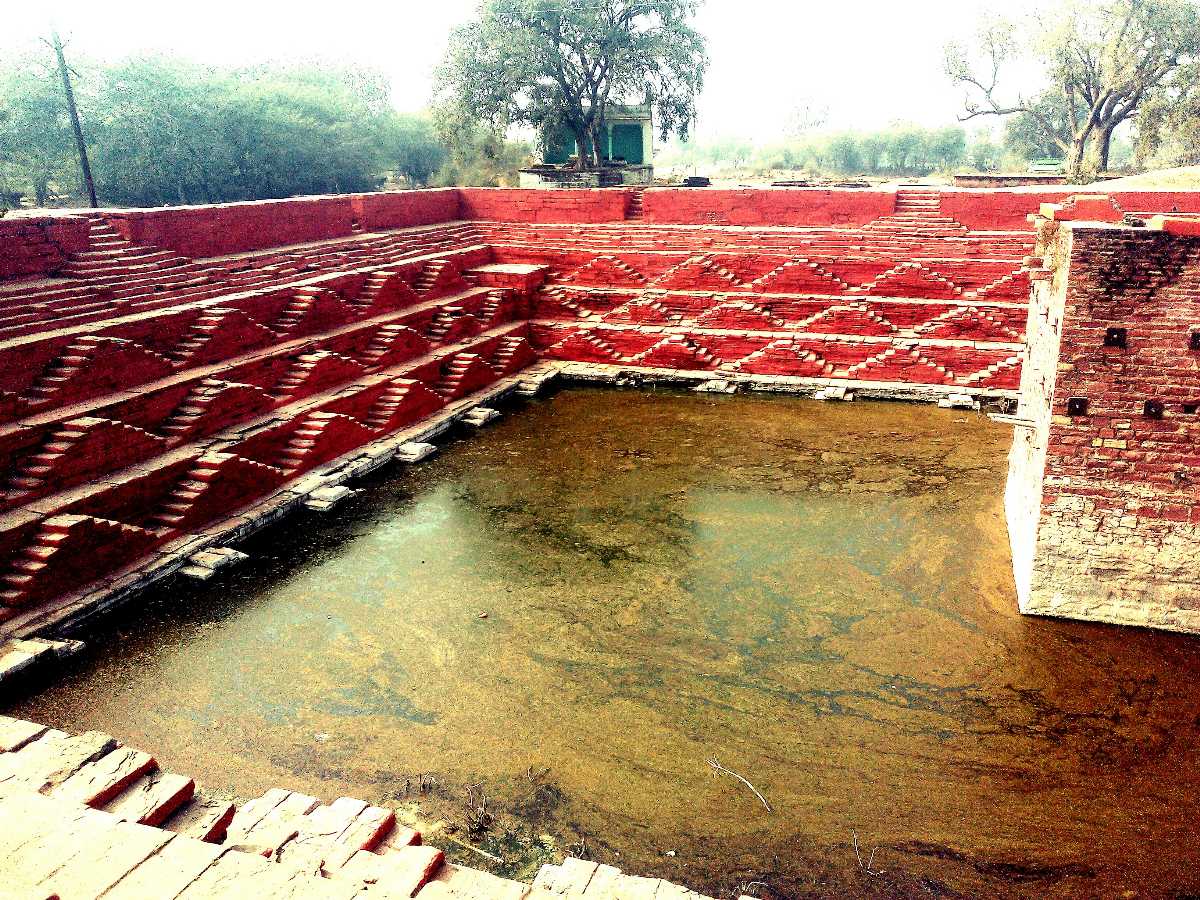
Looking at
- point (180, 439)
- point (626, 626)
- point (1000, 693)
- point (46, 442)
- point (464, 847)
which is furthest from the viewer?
point (180, 439)

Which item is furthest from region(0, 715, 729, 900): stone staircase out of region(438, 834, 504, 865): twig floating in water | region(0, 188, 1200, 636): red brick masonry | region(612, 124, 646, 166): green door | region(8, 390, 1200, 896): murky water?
region(612, 124, 646, 166): green door

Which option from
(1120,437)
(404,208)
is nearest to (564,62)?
(404,208)

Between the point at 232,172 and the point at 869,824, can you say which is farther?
the point at 232,172

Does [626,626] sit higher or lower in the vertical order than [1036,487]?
lower

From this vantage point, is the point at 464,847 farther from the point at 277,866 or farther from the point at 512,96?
the point at 512,96

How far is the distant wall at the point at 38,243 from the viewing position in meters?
8.86

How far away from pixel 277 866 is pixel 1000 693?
403 centimetres

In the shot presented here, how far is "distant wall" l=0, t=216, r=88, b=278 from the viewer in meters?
8.86

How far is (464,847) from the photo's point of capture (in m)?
3.90

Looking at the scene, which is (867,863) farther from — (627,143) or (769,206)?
(627,143)

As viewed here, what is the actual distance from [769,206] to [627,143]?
10376 mm

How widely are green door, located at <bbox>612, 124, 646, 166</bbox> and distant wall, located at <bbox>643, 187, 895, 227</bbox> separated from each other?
9103mm

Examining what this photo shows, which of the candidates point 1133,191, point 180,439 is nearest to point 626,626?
point 180,439

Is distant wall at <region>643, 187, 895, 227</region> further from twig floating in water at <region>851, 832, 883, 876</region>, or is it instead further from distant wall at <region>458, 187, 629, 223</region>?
twig floating in water at <region>851, 832, 883, 876</region>
